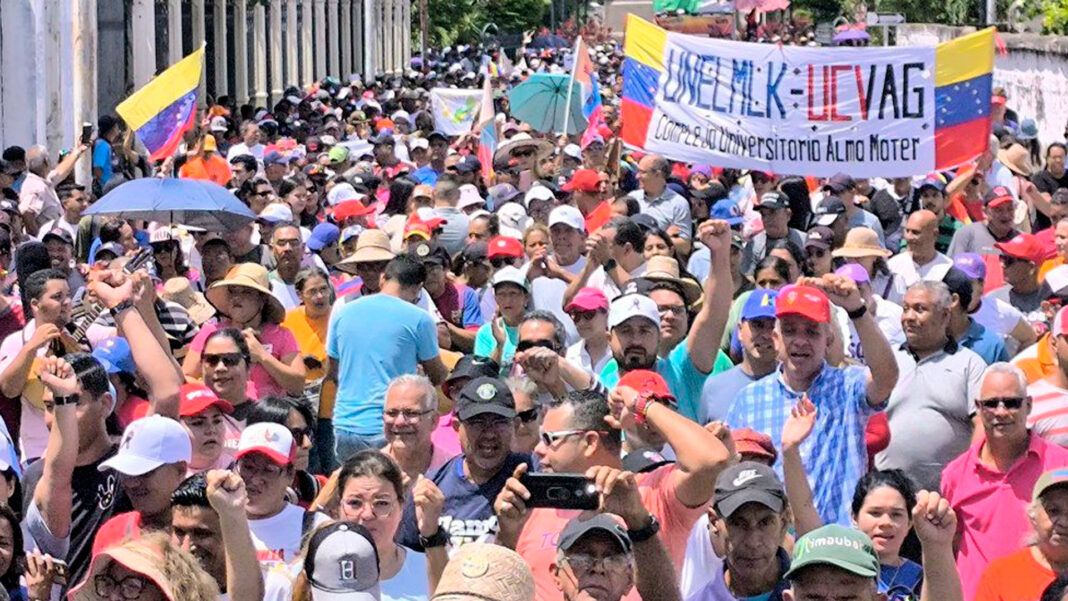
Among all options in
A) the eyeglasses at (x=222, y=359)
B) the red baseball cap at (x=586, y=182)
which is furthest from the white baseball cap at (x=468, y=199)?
the eyeglasses at (x=222, y=359)

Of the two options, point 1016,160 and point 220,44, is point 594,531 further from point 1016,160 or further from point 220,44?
point 220,44

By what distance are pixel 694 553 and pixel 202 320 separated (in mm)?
4365

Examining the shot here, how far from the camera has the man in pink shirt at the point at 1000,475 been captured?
274 inches

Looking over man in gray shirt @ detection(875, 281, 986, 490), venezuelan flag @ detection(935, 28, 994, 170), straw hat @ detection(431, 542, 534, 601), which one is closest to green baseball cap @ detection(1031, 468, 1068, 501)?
man in gray shirt @ detection(875, 281, 986, 490)

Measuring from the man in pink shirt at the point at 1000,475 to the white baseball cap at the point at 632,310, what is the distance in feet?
5.09

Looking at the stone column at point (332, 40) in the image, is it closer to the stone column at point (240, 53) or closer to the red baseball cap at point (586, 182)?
the stone column at point (240, 53)

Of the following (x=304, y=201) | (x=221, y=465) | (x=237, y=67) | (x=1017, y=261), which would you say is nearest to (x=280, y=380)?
(x=221, y=465)

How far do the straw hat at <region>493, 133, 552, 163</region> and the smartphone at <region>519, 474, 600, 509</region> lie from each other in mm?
12066

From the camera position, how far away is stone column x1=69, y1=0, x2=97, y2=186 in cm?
2647

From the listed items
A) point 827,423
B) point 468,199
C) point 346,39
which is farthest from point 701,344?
point 346,39

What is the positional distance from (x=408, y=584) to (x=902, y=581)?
1435mm

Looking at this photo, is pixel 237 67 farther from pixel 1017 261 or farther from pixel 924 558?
pixel 924 558

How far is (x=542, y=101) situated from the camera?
21.3m

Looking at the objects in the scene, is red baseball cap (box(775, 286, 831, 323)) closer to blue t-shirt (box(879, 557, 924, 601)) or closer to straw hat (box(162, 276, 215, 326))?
blue t-shirt (box(879, 557, 924, 601))
